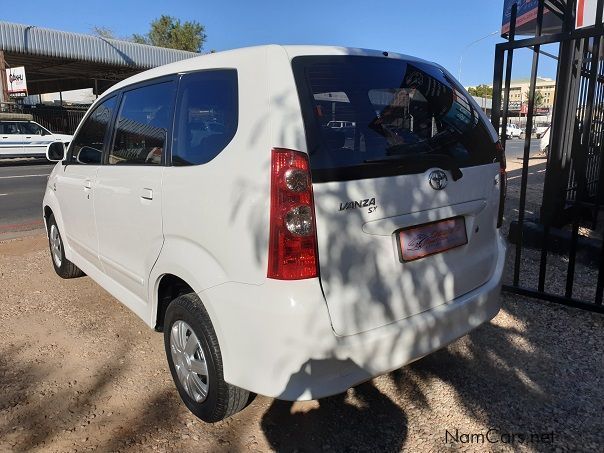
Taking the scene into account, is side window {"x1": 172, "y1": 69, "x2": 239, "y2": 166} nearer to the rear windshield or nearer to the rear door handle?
the rear door handle

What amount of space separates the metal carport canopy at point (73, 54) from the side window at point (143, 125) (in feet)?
73.0

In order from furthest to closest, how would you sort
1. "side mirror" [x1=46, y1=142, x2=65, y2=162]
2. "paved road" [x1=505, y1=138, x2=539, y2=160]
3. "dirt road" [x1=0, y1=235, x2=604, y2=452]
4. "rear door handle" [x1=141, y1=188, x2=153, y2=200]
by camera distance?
"paved road" [x1=505, y1=138, x2=539, y2=160], "side mirror" [x1=46, y1=142, x2=65, y2=162], "rear door handle" [x1=141, y1=188, x2=153, y2=200], "dirt road" [x1=0, y1=235, x2=604, y2=452]

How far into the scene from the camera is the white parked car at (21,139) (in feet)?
62.2

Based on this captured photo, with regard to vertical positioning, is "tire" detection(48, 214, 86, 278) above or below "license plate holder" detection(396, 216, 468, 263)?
below

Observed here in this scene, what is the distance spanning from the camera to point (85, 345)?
11.7 feet

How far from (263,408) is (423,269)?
119cm

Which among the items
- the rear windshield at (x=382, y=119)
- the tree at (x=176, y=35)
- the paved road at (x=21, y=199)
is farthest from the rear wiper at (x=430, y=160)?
the tree at (x=176, y=35)

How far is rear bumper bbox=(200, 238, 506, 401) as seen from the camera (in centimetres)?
206

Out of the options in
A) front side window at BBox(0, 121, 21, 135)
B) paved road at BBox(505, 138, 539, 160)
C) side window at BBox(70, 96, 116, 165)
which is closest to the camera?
side window at BBox(70, 96, 116, 165)

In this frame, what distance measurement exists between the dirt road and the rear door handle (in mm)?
1161

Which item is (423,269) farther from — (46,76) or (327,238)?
(46,76)

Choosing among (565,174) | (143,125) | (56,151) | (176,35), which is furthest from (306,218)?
(176,35)

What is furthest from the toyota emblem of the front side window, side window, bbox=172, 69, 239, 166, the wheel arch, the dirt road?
the front side window

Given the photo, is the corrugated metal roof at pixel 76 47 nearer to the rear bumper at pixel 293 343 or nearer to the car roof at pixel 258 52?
the car roof at pixel 258 52
